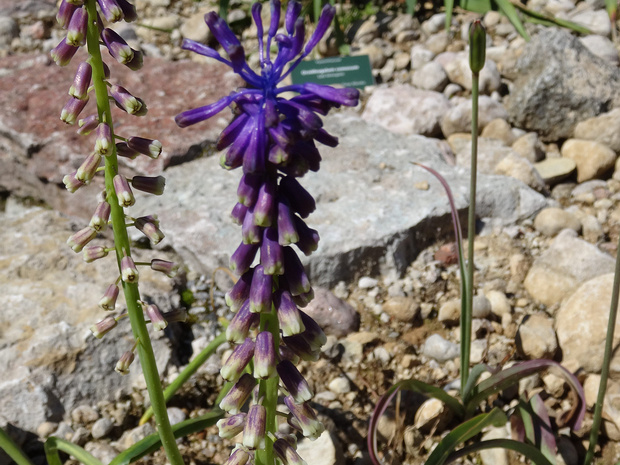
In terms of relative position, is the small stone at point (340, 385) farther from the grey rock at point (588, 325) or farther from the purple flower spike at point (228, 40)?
the purple flower spike at point (228, 40)

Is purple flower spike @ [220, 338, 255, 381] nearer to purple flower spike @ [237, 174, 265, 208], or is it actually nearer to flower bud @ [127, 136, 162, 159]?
purple flower spike @ [237, 174, 265, 208]

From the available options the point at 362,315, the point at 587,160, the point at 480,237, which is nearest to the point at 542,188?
the point at 587,160

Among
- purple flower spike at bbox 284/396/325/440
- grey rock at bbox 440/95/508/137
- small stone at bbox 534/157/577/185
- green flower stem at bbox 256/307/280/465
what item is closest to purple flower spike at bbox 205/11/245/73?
green flower stem at bbox 256/307/280/465

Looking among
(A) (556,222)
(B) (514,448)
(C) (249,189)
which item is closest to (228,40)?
(C) (249,189)

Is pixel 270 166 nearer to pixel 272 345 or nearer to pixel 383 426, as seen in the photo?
pixel 272 345

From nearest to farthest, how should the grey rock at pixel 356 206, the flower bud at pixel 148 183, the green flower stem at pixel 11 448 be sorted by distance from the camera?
the flower bud at pixel 148 183 → the green flower stem at pixel 11 448 → the grey rock at pixel 356 206

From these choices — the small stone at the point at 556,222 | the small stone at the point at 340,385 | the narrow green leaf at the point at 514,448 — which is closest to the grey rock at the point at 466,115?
the small stone at the point at 556,222

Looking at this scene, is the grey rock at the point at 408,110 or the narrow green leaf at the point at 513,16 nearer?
the grey rock at the point at 408,110
